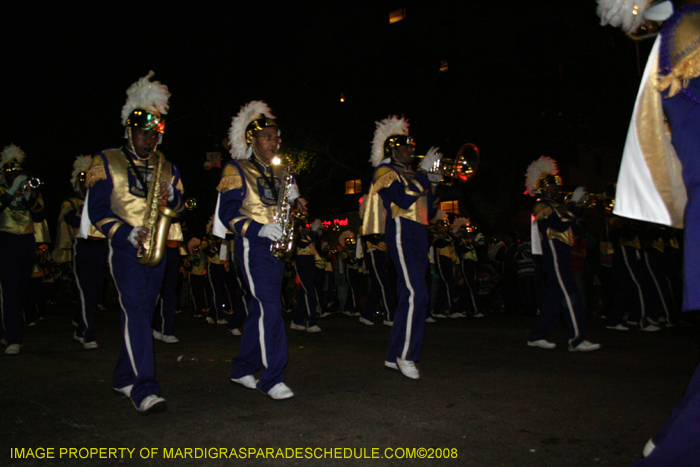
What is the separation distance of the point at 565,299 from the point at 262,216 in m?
4.00

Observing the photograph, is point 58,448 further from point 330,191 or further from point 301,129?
point 330,191

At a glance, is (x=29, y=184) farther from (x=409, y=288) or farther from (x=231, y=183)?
(x=409, y=288)

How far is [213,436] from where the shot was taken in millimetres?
3211

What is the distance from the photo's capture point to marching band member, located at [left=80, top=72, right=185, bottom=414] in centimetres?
383

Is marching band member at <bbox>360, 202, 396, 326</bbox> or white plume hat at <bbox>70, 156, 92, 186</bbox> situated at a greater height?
white plume hat at <bbox>70, 156, 92, 186</bbox>

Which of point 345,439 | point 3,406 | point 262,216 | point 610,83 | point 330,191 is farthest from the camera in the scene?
point 330,191

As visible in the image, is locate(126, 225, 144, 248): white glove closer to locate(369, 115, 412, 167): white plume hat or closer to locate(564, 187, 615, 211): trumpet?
locate(369, 115, 412, 167): white plume hat

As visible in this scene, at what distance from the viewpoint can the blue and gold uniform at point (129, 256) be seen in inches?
151

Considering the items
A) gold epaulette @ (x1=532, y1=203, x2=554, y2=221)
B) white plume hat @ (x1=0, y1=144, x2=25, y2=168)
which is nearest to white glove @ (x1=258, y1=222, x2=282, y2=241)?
gold epaulette @ (x1=532, y1=203, x2=554, y2=221)

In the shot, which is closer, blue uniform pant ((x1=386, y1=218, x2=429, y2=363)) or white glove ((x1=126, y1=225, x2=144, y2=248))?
white glove ((x1=126, y1=225, x2=144, y2=248))

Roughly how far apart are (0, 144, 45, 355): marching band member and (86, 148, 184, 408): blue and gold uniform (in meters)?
3.15

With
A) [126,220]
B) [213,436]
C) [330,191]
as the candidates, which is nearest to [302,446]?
[213,436]

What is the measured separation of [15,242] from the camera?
6.67 metres

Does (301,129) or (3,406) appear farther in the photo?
(301,129)
